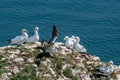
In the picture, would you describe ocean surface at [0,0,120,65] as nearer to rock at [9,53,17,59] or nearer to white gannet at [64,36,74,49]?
white gannet at [64,36,74,49]

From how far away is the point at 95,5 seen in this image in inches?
3457

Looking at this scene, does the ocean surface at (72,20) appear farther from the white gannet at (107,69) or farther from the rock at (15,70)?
the rock at (15,70)

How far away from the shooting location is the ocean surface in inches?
2893

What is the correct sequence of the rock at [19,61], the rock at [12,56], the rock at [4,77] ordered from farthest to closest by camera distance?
1. the rock at [12,56]
2. the rock at [19,61]
3. the rock at [4,77]

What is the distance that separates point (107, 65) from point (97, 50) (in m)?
26.6

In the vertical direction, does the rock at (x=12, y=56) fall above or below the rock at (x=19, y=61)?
above

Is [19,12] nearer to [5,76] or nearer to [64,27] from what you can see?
[64,27]

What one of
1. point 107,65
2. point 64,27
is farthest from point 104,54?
point 107,65

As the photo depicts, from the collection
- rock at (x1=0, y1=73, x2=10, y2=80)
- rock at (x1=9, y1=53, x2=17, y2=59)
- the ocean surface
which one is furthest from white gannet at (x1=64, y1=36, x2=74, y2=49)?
the ocean surface

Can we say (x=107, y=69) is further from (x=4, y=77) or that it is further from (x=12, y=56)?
(x=4, y=77)

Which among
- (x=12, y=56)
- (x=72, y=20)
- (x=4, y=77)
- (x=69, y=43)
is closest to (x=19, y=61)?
A: (x=12, y=56)

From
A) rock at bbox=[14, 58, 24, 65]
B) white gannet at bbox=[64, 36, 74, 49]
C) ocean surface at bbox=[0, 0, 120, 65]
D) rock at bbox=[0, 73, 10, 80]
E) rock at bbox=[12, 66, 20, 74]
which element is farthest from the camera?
ocean surface at bbox=[0, 0, 120, 65]

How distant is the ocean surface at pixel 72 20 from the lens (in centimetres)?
7349

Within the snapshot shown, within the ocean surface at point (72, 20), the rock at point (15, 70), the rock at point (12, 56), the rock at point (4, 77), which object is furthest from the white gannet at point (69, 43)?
the ocean surface at point (72, 20)
